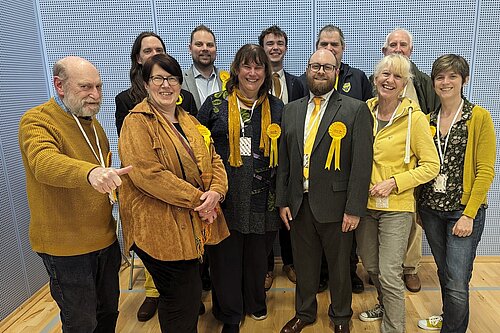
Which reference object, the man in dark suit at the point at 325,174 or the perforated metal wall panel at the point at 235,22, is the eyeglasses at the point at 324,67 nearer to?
the man in dark suit at the point at 325,174

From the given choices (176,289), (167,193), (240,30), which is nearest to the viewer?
(167,193)

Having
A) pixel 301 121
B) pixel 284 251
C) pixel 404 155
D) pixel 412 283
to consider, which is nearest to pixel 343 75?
pixel 301 121

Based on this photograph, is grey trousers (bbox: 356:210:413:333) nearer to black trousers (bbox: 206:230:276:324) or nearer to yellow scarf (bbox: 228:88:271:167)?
black trousers (bbox: 206:230:276:324)

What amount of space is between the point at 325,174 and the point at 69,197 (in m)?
1.40

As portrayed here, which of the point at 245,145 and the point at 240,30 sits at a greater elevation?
the point at 240,30

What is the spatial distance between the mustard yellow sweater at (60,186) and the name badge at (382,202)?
1.55 meters

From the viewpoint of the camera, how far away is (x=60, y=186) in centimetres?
154

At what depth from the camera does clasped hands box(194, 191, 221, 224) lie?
1834 mm

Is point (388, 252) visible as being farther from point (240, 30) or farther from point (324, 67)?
point (240, 30)

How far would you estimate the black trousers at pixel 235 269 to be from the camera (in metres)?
2.43

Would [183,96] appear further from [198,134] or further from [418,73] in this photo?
[418,73]

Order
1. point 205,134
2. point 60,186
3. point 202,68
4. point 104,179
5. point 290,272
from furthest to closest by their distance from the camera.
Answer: point 290,272 → point 202,68 → point 205,134 → point 60,186 → point 104,179

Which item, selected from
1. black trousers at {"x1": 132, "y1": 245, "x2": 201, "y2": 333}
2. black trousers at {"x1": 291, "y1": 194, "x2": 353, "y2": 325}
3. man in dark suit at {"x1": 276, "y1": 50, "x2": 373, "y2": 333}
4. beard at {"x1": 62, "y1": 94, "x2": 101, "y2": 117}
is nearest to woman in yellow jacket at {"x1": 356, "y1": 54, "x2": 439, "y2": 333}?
man in dark suit at {"x1": 276, "y1": 50, "x2": 373, "y2": 333}

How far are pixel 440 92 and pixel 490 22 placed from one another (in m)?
1.83
